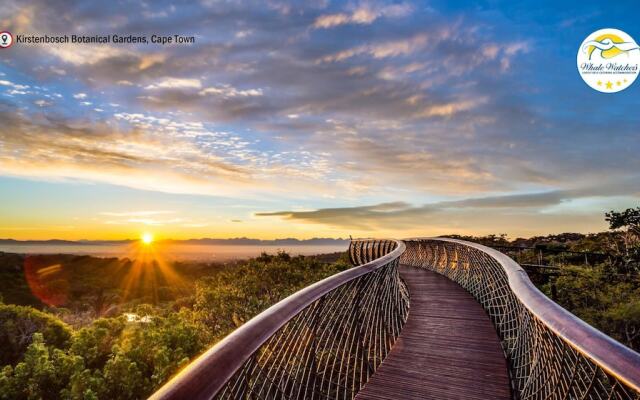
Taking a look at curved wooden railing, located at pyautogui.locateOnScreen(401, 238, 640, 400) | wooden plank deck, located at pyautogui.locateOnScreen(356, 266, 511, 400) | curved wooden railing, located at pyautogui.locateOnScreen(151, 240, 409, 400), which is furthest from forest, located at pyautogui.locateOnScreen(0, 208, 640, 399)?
curved wooden railing, located at pyautogui.locateOnScreen(151, 240, 409, 400)

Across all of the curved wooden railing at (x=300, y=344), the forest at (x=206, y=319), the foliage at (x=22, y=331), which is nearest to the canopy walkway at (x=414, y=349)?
the curved wooden railing at (x=300, y=344)

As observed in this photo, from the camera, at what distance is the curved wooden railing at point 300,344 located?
3.59 feet

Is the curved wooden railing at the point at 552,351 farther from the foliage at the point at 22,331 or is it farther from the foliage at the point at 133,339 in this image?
the foliage at the point at 22,331

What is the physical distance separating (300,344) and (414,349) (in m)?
2.68

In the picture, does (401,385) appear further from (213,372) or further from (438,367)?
(213,372)

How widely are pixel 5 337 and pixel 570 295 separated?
2812cm

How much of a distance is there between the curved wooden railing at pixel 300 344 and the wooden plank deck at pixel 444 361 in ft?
0.73

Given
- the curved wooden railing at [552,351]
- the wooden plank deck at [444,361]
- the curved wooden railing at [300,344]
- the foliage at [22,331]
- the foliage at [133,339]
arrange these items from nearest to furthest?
the curved wooden railing at [300,344] → the curved wooden railing at [552,351] → the wooden plank deck at [444,361] → the foliage at [133,339] → the foliage at [22,331]

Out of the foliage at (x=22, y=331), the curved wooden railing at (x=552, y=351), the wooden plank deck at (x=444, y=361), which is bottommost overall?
the foliage at (x=22, y=331)

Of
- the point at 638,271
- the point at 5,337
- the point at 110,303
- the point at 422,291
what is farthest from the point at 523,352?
the point at 110,303

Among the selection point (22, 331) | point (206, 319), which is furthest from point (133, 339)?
point (22, 331)

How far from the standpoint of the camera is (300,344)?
2.30m

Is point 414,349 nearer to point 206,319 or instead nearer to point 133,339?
point 206,319

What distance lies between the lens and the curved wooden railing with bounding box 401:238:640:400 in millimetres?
1196
